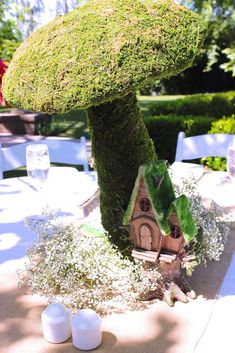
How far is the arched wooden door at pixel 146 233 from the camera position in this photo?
1.51 meters

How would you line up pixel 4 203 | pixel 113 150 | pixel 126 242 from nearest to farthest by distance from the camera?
pixel 113 150, pixel 126 242, pixel 4 203

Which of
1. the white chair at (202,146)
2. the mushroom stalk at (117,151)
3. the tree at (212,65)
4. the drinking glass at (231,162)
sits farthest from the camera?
the tree at (212,65)

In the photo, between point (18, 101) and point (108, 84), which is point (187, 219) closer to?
point (108, 84)

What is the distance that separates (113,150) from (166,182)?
0.84 ft

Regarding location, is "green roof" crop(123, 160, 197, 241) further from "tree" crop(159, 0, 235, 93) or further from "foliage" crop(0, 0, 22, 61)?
"tree" crop(159, 0, 235, 93)

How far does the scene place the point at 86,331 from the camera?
4.07 ft

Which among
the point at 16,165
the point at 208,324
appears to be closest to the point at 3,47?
the point at 16,165

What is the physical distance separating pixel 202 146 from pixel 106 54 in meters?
2.17

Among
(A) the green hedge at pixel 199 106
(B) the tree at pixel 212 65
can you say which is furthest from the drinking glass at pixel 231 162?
(B) the tree at pixel 212 65

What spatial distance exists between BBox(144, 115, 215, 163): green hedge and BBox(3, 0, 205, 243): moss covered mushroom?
16.1 ft

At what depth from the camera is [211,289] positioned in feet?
5.14

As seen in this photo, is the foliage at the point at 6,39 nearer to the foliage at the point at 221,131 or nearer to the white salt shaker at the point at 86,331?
the foliage at the point at 221,131

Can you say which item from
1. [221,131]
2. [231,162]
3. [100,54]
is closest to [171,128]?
[221,131]

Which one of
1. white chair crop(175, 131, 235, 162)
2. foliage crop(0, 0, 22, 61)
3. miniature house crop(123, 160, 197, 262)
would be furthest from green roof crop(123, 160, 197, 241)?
foliage crop(0, 0, 22, 61)
